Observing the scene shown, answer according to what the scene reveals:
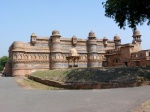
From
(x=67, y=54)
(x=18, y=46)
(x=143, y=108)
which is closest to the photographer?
(x=143, y=108)

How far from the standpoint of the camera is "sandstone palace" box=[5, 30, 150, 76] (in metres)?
42.8

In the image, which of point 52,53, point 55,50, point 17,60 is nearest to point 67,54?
point 55,50

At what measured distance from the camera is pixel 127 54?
43750 millimetres

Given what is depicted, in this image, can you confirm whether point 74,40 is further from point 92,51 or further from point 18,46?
point 18,46

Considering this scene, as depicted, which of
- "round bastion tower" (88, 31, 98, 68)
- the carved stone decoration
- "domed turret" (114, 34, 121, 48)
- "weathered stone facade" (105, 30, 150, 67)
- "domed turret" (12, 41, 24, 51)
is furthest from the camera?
"domed turret" (114, 34, 121, 48)

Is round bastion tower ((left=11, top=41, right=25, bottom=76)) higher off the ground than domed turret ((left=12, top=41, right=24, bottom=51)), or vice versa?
domed turret ((left=12, top=41, right=24, bottom=51))

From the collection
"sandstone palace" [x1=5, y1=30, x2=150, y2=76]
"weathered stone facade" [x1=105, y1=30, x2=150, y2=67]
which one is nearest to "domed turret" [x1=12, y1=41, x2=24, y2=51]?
"sandstone palace" [x1=5, y1=30, x2=150, y2=76]

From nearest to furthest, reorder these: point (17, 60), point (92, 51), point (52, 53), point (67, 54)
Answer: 1. point (17, 60)
2. point (52, 53)
3. point (67, 54)
4. point (92, 51)

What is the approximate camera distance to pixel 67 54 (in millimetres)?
50250

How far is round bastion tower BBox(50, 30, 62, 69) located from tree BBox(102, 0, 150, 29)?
27589 mm

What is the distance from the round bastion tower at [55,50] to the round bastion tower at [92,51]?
8101 millimetres

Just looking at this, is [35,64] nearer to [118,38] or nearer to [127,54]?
[127,54]

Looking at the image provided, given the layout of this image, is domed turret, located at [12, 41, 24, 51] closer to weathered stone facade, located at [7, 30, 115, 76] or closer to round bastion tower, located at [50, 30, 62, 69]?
weathered stone facade, located at [7, 30, 115, 76]

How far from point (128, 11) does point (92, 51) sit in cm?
3252
